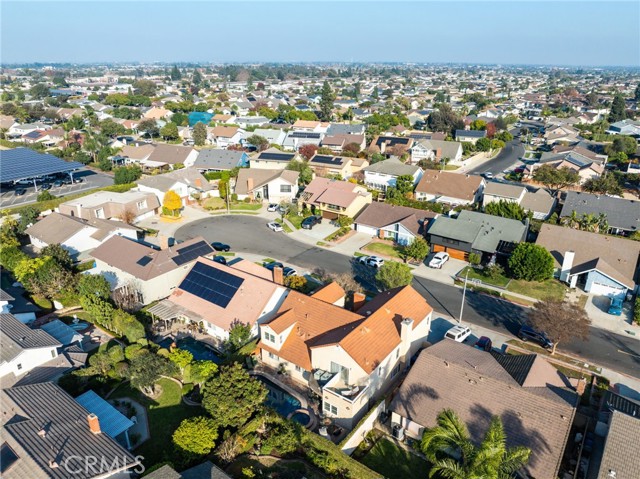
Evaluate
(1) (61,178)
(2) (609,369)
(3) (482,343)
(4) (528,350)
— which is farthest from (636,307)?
(1) (61,178)

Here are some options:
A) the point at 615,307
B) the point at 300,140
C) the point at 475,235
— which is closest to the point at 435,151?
the point at 300,140

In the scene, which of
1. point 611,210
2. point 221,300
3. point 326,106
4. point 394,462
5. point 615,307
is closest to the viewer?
point 394,462

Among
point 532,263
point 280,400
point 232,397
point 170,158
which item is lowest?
point 280,400

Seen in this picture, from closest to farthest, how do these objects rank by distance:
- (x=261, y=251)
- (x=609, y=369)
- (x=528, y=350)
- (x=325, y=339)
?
(x=325, y=339) < (x=609, y=369) < (x=528, y=350) < (x=261, y=251)

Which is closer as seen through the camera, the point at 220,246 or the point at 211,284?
the point at 211,284

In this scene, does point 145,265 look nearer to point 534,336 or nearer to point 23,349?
point 23,349

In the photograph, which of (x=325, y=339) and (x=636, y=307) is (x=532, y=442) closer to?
(x=325, y=339)

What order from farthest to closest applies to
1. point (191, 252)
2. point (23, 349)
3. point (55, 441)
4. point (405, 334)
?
point (191, 252), point (405, 334), point (23, 349), point (55, 441)

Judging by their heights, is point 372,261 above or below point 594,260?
below

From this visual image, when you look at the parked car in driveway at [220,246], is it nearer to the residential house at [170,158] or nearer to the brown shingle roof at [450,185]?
the brown shingle roof at [450,185]
